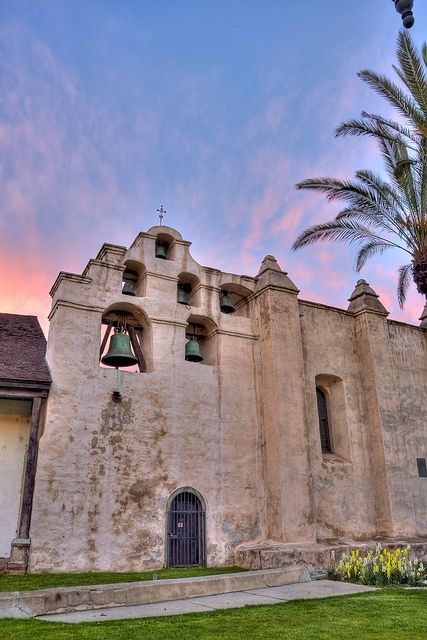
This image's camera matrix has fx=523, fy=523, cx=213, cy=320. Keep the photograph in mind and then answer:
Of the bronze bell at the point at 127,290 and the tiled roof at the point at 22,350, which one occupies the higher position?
the bronze bell at the point at 127,290

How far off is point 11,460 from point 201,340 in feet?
21.2

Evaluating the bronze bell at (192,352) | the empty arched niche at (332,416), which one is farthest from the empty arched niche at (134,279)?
the empty arched niche at (332,416)

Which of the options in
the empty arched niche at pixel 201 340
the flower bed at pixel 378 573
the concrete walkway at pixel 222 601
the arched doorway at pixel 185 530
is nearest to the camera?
the concrete walkway at pixel 222 601

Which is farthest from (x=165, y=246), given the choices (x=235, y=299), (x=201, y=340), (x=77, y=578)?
(x=77, y=578)

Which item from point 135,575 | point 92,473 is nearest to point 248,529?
point 135,575

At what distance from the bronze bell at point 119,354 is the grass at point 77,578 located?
196 inches

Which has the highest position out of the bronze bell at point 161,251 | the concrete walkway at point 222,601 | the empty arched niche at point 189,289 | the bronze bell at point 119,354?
the bronze bell at point 161,251

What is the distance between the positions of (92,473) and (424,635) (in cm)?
816

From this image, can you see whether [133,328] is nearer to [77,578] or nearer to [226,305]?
[226,305]

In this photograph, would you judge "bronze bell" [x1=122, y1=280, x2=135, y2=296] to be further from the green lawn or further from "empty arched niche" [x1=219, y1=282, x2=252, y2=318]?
the green lawn

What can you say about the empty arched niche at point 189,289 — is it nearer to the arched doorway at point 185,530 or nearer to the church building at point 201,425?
the church building at point 201,425

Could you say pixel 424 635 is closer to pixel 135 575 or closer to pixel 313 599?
pixel 313 599

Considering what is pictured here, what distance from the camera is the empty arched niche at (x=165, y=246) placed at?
635 inches

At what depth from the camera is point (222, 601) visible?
27.5 ft
